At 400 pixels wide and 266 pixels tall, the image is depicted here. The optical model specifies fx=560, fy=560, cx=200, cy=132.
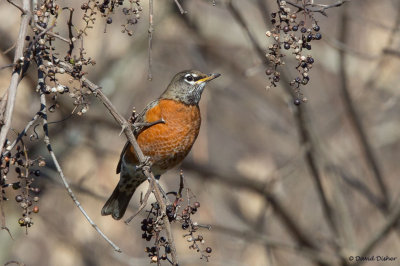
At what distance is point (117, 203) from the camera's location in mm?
5312

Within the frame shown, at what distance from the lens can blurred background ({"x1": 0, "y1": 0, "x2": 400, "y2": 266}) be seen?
7.03 metres

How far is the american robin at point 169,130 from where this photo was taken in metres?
4.77

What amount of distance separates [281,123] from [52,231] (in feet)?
12.4

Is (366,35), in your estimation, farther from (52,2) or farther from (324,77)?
(52,2)

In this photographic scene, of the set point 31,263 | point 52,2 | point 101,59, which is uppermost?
point 52,2

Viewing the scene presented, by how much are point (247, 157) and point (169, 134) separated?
471cm

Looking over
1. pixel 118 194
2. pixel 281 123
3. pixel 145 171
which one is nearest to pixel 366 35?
pixel 281 123

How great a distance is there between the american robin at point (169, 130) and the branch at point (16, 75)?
7.32 ft

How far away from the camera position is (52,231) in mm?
7797

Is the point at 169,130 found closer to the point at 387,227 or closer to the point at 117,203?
the point at 117,203

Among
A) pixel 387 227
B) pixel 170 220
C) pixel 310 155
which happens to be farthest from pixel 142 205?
pixel 310 155

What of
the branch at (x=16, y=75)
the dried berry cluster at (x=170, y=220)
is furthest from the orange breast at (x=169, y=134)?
the branch at (x=16, y=75)

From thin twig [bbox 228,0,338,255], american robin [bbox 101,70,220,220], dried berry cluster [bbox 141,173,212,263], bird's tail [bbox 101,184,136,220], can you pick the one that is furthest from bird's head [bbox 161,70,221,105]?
dried berry cluster [bbox 141,173,212,263]

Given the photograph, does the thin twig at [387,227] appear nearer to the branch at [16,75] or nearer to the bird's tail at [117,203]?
the bird's tail at [117,203]
